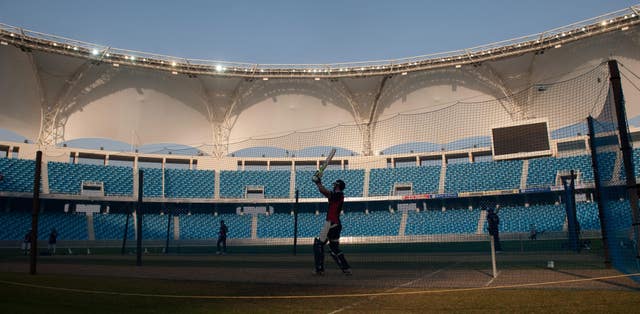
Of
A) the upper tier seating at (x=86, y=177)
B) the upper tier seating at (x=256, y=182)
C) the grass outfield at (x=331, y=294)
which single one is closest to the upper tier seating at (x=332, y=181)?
the upper tier seating at (x=256, y=182)

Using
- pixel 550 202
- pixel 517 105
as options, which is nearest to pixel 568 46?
pixel 517 105

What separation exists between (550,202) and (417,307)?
42.2m

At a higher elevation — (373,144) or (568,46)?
(568,46)

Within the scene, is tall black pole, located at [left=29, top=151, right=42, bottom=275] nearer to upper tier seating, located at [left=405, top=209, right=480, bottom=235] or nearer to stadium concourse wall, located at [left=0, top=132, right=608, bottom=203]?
stadium concourse wall, located at [left=0, top=132, right=608, bottom=203]

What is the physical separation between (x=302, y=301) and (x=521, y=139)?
3873cm

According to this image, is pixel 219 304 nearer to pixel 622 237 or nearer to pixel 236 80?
pixel 622 237

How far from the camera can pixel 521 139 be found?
4028 cm

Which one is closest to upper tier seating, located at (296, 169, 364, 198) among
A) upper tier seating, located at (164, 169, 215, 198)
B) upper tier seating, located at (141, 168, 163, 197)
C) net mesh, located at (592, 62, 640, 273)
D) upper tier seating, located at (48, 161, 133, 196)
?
upper tier seating, located at (164, 169, 215, 198)

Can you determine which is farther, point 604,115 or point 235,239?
point 235,239

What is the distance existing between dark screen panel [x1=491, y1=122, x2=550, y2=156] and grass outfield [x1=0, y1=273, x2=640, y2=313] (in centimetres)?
3581

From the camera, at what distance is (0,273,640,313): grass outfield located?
19.9 feet

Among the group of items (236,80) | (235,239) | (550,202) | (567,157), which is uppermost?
(236,80)

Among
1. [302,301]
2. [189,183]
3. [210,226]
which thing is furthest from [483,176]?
[302,301]

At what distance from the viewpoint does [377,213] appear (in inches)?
1852
